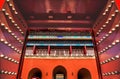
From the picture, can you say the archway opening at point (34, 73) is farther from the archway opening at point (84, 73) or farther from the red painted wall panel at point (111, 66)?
the red painted wall panel at point (111, 66)

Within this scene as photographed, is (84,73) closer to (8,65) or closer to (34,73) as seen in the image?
(34,73)

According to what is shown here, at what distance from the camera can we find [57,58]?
16547 millimetres

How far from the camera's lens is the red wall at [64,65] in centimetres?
1608

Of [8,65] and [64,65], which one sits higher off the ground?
[64,65]

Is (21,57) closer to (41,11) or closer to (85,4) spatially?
(41,11)

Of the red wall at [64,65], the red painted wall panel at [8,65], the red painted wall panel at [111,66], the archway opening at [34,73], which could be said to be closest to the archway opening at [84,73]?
the red wall at [64,65]

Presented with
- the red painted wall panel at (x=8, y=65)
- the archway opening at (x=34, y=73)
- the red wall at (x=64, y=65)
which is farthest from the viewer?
the archway opening at (x=34, y=73)

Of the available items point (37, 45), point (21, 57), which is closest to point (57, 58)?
point (37, 45)

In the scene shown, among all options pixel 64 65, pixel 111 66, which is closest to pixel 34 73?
pixel 64 65

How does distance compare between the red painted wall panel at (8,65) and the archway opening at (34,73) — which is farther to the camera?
the archway opening at (34,73)

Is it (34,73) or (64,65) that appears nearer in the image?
(64,65)

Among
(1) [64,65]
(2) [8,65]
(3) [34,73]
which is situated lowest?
(2) [8,65]

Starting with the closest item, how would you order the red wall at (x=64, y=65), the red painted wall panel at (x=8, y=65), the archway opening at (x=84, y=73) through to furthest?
the red painted wall panel at (x=8, y=65) < the red wall at (x=64, y=65) < the archway opening at (x=84, y=73)

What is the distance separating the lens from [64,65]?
16328 millimetres
